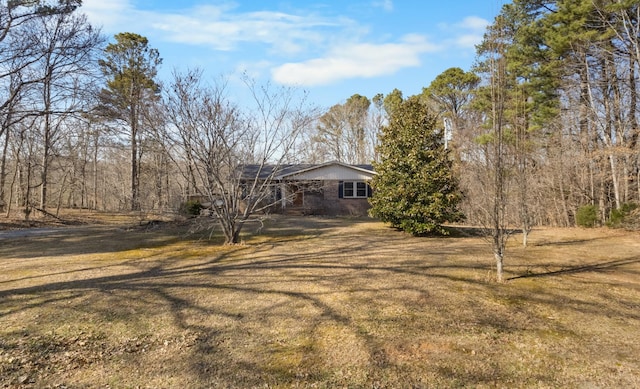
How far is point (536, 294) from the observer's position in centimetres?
555

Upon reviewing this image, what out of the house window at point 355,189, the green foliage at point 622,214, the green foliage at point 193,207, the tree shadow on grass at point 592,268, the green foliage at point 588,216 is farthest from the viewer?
the house window at point 355,189

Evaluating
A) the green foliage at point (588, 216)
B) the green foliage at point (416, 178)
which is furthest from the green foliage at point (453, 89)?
the green foliage at point (416, 178)

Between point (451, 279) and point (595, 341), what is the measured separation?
2.50m

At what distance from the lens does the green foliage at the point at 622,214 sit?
13688mm

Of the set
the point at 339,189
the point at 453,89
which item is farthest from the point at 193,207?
the point at 453,89

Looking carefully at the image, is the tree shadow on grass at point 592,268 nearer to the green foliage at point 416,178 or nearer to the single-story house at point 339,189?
the green foliage at point 416,178

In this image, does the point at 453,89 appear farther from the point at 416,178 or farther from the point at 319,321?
the point at 319,321

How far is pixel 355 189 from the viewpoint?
21.3 meters

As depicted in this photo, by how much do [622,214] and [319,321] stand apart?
14.8 metres

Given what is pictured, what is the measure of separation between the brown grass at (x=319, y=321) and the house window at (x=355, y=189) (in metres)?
12.7

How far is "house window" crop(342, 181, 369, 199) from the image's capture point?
840 inches

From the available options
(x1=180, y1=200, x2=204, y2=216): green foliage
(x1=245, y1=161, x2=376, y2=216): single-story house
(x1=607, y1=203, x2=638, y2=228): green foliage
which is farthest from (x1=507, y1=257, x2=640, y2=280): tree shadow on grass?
(x1=180, y1=200, x2=204, y2=216): green foliage

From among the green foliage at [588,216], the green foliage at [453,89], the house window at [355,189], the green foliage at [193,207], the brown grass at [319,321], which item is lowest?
the brown grass at [319,321]

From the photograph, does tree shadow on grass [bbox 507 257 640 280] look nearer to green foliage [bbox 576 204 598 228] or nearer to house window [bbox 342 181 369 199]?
green foliage [bbox 576 204 598 228]
